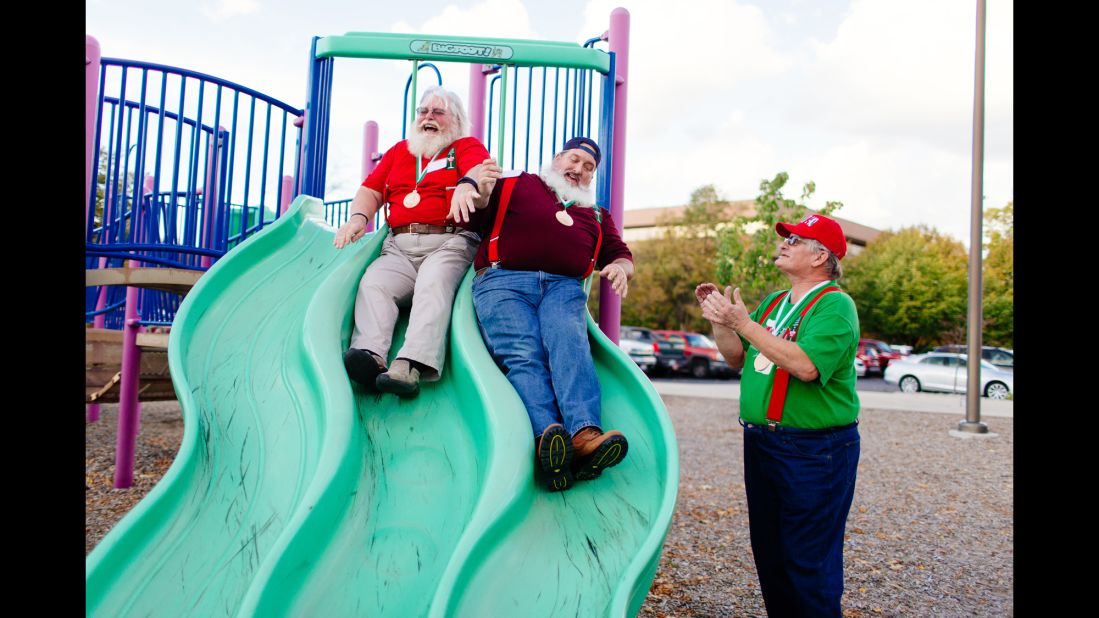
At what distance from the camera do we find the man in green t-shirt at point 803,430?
2234mm

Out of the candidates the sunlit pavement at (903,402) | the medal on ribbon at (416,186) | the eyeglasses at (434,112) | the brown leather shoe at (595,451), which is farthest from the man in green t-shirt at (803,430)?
the sunlit pavement at (903,402)

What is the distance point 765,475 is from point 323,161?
299 centimetres

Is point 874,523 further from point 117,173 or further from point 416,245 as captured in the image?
point 117,173

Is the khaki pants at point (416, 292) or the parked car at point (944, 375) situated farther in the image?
the parked car at point (944, 375)

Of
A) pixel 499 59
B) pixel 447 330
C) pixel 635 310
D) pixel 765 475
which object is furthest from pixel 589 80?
pixel 635 310

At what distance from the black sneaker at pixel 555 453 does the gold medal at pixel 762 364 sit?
0.70 metres

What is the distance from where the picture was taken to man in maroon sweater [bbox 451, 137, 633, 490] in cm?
238

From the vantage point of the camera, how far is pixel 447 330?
2.88m

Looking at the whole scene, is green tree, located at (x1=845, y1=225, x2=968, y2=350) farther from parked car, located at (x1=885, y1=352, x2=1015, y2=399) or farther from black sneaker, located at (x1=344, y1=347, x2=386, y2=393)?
black sneaker, located at (x1=344, y1=347, x2=386, y2=393)

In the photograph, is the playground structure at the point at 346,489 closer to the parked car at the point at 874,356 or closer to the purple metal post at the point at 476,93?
the purple metal post at the point at 476,93

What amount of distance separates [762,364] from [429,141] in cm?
189

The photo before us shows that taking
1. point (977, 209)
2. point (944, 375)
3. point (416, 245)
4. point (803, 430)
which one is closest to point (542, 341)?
point (416, 245)
